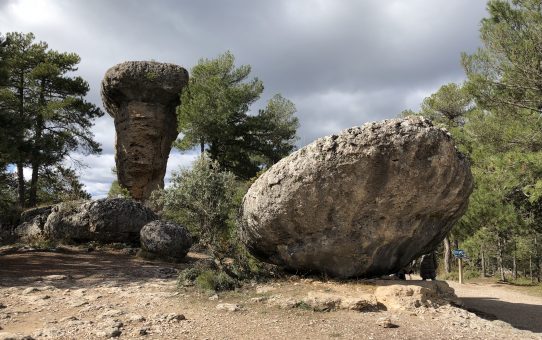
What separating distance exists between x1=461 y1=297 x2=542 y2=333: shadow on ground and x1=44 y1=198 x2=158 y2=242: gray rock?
45.4 feet

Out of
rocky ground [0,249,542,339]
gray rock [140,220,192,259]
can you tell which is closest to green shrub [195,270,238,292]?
rocky ground [0,249,542,339]

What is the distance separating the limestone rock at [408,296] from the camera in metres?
8.23

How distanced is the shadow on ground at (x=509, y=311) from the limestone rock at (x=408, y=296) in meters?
1.96

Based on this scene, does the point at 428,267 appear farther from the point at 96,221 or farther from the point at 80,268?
the point at 96,221

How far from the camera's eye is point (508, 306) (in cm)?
1227

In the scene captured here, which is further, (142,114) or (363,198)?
(142,114)

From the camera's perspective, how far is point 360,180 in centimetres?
888

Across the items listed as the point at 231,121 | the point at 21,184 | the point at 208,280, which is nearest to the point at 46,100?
the point at 21,184

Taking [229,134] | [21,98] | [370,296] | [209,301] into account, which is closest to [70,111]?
[21,98]

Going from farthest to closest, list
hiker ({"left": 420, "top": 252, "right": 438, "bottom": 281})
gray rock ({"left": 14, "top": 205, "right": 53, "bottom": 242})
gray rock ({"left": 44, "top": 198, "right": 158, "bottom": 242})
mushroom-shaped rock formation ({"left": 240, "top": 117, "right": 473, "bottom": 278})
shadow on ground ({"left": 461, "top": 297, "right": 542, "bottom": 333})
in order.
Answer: gray rock ({"left": 14, "top": 205, "right": 53, "bottom": 242}) → gray rock ({"left": 44, "top": 198, "right": 158, "bottom": 242}) → hiker ({"left": 420, "top": 252, "right": 438, "bottom": 281}) → shadow on ground ({"left": 461, "top": 297, "right": 542, "bottom": 333}) → mushroom-shaped rock formation ({"left": 240, "top": 117, "right": 473, "bottom": 278})

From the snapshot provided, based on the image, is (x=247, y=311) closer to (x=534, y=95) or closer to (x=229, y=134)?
(x=534, y=95)

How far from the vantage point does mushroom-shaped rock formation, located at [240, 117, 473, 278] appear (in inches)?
347

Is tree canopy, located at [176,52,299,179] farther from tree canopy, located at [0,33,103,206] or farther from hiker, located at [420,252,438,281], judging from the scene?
hiker, located at [420,252,438,281]

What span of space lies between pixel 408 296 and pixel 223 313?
390 centimetres
